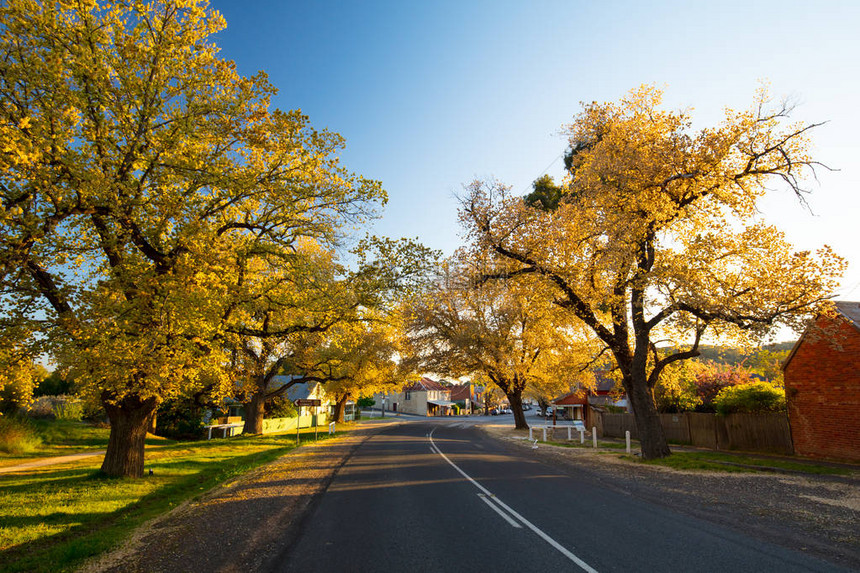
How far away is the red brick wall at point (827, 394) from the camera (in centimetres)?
1571

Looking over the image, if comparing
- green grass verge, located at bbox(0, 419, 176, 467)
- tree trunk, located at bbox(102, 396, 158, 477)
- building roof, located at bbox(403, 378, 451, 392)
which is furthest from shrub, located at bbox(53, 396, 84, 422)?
building roof, located at bbox(403, 378, 451, 392)

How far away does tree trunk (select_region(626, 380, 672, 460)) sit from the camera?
16.8 meters

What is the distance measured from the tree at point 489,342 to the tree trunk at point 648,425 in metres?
13.0

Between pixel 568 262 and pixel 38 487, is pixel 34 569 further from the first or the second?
pixel 568 262

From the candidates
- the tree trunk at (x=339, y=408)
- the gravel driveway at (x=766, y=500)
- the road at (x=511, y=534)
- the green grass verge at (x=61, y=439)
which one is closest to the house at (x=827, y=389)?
the gravel driveway at (x=766, y=500)

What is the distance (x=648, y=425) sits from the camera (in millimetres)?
17047

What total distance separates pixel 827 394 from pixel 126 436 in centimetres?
2389

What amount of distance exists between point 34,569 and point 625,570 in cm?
793

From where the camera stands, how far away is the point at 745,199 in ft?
50.5

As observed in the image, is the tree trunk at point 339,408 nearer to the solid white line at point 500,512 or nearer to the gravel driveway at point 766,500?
the gravel driveway at point 766,500

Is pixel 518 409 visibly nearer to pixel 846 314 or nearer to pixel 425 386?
pixel 846 314

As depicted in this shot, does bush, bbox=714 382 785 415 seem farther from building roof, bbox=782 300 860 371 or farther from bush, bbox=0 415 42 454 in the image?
bush, bbox=0 415 42 454

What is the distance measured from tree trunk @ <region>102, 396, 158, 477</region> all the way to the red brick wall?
2160 centimetres

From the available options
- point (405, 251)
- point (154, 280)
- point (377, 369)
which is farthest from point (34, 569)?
point (377, 369)
